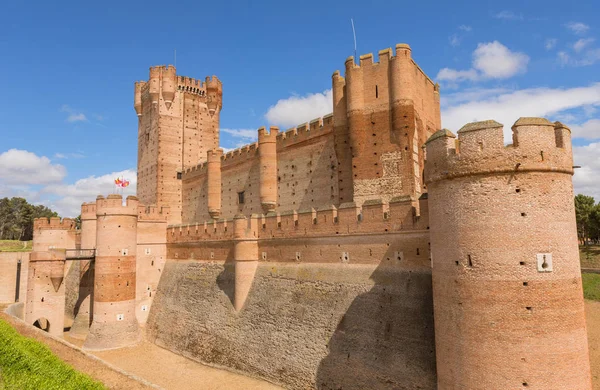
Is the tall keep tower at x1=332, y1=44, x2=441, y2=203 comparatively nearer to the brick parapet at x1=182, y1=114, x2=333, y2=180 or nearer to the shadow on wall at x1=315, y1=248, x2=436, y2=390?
the brick parapet at x1=182, y1=114, x2=333, y2=180

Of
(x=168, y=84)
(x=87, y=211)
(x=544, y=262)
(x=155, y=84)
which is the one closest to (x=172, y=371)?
(x=87, y=211)

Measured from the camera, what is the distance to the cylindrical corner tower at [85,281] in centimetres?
2728

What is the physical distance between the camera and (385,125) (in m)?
20.2

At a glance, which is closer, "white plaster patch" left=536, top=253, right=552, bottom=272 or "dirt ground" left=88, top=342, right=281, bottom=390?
"white plaster patch" left=536, top=253, right=552, bottom=272

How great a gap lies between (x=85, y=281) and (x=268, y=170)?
15.4 metres

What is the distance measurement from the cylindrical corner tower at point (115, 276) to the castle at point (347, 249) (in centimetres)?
10

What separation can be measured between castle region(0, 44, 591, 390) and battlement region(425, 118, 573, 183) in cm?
4

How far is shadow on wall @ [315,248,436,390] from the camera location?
12.9 m

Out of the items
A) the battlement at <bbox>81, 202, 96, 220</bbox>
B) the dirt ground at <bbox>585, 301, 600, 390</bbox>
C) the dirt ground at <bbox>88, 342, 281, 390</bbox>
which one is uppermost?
→ the battlement at <bbox>81, 202, 96, 220</bbox>

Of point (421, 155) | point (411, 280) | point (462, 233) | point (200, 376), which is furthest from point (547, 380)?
point (200, 376)

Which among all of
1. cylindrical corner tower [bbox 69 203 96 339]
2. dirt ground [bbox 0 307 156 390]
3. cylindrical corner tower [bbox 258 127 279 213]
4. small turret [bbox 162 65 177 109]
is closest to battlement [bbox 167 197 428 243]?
cylindrical corner tower [bbox 258 127 279 213]

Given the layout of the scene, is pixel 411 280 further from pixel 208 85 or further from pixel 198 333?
pixel 208 85

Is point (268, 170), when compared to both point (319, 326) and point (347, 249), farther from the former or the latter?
point (319, 326)

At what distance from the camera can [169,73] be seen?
36.5m
